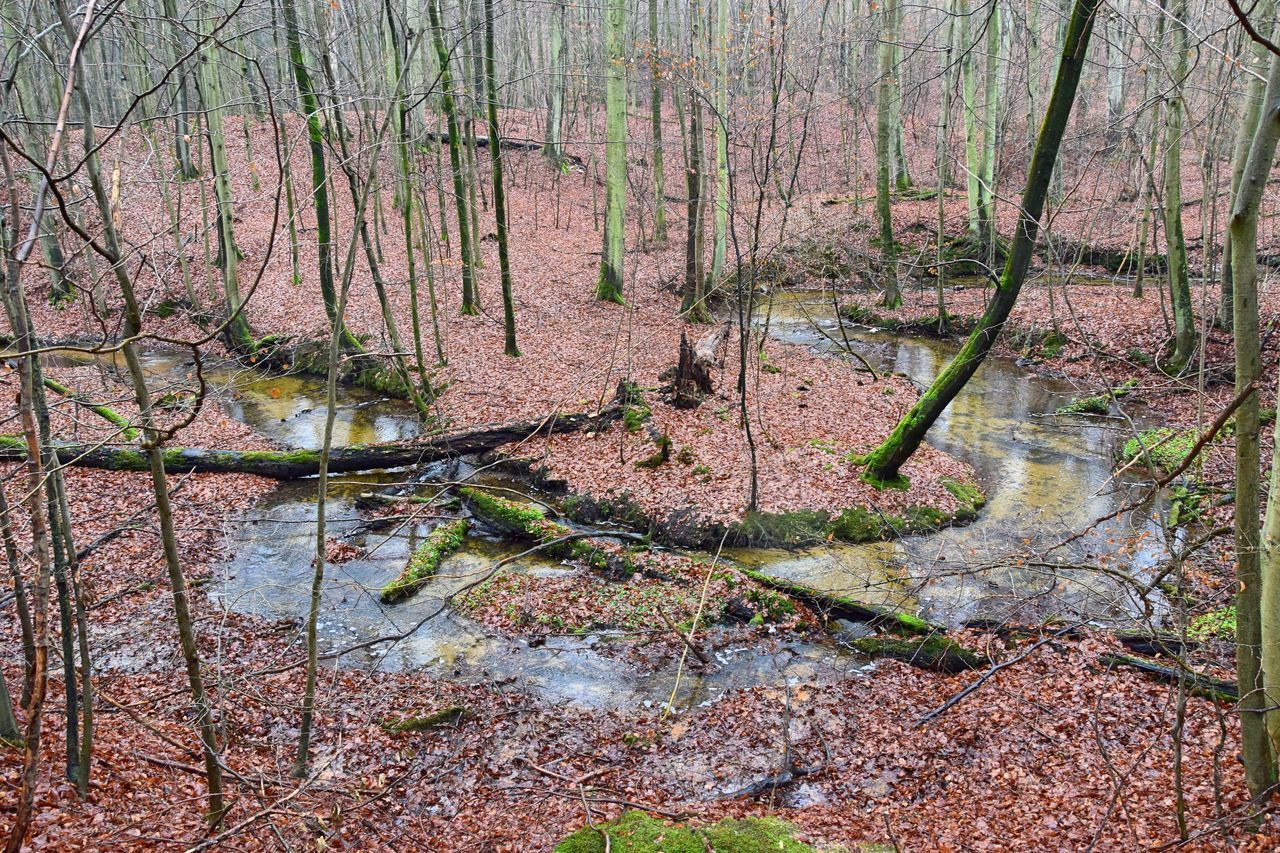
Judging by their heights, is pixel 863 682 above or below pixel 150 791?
below

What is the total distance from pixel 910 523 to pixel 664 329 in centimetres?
912

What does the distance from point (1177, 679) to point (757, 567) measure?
181 inches

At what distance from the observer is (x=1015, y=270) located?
9.66 metres

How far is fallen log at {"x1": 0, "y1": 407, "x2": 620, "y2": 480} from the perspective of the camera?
39.9 ft

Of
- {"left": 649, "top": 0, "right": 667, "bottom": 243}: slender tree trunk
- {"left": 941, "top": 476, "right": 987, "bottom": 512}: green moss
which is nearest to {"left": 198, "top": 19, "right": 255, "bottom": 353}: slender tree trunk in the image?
{"left": 649, "top": 0, "right": 667, "bottom": 243}: slender tree trunk

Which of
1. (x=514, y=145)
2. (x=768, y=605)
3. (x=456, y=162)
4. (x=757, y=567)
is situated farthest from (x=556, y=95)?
(x=768, y=605)

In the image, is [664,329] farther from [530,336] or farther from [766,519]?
[766,519]

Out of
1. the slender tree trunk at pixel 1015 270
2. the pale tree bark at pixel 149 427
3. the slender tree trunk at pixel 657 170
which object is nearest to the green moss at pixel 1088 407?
the slender tree trunk at pixel 1015 270

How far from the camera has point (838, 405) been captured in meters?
14.7

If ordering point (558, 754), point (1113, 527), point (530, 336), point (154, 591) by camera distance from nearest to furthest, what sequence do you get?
point (558, 754), point (154, 591), point (1113, 527), point (530, 336)

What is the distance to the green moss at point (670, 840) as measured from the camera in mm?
4215

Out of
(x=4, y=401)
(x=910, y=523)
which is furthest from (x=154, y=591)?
(x=910, y=523)

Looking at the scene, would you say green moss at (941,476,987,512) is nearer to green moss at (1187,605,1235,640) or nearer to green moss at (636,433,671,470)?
green moss at (1187,605,1235,640)

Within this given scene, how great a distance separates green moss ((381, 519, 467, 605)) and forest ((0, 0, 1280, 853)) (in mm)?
52
